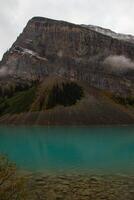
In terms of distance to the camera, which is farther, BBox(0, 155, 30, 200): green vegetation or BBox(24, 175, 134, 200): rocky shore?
BBox(24, 175, 134, 200): rocky shore

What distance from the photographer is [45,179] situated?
6712 centimetres

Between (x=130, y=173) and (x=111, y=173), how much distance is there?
3.86 meters

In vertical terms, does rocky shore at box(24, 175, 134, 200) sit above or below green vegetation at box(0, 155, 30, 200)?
below

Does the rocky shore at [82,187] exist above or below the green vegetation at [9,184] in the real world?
below

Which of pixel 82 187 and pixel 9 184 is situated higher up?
pixel 9 184

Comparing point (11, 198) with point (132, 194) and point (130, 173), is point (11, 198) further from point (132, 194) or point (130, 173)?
point (130, 173)

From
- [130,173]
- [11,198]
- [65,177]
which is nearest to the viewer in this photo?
[11,198]

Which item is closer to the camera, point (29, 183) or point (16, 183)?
point (16, 183)

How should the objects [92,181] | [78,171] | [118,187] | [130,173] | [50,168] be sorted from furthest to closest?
[50,168], [78,171], [130,173], [92,181], [118,187]

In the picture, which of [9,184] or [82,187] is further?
[82,187]

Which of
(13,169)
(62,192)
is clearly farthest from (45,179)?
(13,169)

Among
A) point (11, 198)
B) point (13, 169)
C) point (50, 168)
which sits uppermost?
point (13, 169)

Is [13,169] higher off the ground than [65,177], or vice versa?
[13,169]

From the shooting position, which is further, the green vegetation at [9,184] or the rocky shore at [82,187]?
the rocky shore at [82,187]
